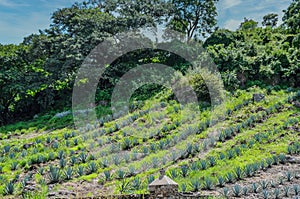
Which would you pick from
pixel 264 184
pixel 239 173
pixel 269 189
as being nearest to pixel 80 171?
pixel 239 173

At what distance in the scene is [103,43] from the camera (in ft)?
68.8

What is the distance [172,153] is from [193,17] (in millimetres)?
17893

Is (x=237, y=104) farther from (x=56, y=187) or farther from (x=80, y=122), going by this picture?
(x=56, y=187)

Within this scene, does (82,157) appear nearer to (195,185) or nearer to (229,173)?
(195,185)

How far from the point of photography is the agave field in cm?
901

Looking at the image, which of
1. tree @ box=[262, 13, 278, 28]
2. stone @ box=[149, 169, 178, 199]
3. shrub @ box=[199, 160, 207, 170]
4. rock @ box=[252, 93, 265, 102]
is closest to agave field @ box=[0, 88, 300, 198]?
shrub @ box=[199, 160, 207, 170]

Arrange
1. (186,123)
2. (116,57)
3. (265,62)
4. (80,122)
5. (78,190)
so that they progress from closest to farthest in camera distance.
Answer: (78,190)
(186,123)
(80,122)
(265,62)
(116,57)

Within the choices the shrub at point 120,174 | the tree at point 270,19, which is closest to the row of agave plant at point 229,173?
the shrub at point 120,174

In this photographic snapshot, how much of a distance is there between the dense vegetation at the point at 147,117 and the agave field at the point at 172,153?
4cm

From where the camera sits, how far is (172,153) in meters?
11.4

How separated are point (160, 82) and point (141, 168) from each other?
10.4 m

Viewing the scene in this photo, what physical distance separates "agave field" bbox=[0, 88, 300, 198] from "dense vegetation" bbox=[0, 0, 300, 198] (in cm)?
4

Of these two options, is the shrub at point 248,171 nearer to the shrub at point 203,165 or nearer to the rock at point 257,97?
the shrub at point 203,165

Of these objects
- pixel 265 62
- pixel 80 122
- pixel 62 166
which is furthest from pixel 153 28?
pixel 62 166
